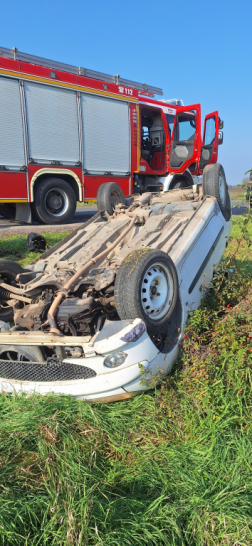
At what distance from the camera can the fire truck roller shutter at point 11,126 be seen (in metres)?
7.66

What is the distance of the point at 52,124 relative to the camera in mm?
8500

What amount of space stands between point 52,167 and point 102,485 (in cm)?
746

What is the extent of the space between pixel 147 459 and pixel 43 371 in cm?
85

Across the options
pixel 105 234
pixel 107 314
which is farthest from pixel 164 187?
pixel 107 314

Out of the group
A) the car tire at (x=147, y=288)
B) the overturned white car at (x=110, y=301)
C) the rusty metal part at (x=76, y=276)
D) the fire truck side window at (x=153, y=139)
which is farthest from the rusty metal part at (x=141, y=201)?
the fire truck side window at (x=153, y=139)

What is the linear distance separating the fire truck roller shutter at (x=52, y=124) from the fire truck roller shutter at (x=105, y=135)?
0.32 m

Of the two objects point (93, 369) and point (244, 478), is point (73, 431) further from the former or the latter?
point (244, 478)

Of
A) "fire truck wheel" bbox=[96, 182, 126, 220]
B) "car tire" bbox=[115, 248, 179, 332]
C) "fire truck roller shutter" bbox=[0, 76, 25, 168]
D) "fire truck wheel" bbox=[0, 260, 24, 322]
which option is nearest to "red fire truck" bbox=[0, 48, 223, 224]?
"fire truck roller shutter" bbox=[0, 76, 25, 168]

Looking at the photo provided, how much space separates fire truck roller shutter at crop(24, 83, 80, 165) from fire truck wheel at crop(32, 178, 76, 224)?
523 millimetres

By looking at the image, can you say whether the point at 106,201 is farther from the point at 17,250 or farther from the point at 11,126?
the point at 11,126

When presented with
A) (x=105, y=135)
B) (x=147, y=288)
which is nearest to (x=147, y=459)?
(x=147, y=288)

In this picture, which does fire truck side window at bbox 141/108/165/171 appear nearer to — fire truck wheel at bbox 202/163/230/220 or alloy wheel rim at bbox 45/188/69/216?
alloy wheel rim at bbox 45/188/69/216

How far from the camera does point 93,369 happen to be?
2475 millimetres

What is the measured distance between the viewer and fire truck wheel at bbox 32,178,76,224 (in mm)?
8375
